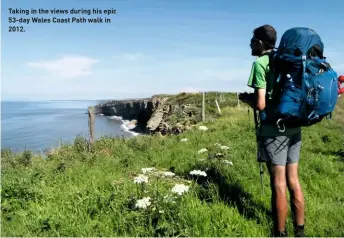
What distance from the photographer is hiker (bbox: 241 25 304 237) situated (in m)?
4.16

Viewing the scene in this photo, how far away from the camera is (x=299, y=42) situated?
3973 millimetres

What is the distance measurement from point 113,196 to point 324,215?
3190 millimetres

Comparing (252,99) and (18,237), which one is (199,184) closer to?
(252,99)

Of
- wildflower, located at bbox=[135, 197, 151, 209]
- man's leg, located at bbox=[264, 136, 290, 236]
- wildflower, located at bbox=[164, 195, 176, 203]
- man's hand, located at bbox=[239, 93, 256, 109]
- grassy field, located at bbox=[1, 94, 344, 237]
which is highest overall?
man's hand, located at bbox=[239, 93, 256, 109]

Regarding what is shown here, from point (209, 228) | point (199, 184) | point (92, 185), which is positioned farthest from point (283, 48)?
point (92, 185)

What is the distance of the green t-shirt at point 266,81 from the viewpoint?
4.12 m

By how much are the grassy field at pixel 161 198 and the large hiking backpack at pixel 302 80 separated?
1.66 m

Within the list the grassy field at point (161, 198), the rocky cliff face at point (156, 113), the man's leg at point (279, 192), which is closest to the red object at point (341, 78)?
the man's leg at point (279, 192)

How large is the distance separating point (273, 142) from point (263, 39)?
4.22ft

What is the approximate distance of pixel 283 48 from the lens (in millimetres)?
4059

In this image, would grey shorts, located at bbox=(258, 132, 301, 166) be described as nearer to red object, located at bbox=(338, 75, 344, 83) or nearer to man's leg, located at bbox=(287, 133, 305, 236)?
man's leg, located at bbox=(287, 133, 305, 236)

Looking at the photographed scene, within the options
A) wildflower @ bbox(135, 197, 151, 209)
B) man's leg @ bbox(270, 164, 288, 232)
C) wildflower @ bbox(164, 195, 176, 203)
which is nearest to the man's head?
man's leg @ bbox(270, 164, 288, 232)

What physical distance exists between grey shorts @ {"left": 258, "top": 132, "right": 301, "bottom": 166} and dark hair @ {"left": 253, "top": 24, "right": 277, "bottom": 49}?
3.83 feet

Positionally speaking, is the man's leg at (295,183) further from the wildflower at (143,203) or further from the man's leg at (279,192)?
the wildflower at (143,203)
